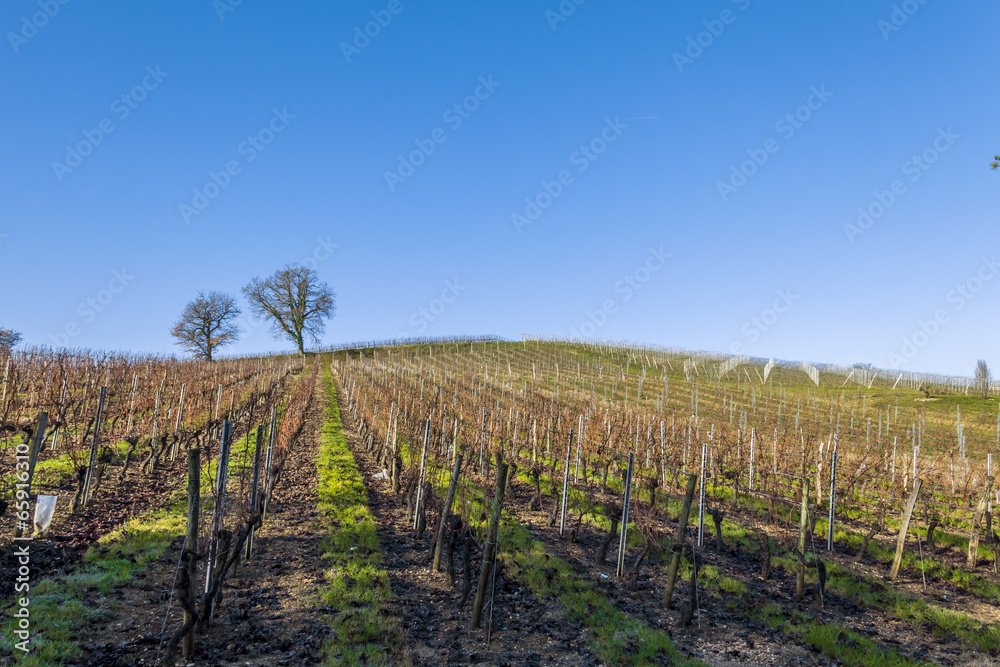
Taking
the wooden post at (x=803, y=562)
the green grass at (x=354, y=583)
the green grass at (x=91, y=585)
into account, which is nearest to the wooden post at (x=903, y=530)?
the wooden post at (x=803, y=562)

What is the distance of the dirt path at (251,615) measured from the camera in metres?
5.43

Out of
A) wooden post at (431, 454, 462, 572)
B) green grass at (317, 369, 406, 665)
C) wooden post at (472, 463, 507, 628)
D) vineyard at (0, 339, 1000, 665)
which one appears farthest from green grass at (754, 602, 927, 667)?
green grass at (317, 369, 406, 665)

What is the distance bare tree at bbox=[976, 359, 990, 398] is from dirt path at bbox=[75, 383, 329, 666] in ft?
A: 166

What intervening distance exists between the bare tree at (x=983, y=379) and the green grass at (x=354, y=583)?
48722 mm

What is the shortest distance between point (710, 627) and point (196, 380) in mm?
27189

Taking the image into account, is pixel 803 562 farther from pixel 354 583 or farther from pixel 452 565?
pixel 354 583

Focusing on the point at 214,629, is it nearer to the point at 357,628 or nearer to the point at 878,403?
the point at 357,628

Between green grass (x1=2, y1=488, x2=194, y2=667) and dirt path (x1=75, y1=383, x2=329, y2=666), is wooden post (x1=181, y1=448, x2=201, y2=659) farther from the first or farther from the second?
green grass (x1=2, y1=488, x2=194, y2=667)

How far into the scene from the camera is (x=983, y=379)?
42156 mm

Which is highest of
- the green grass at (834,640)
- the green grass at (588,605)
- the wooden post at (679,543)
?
the wooden post at (679,543)

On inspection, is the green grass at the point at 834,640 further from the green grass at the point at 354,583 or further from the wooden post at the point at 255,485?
the wooden post at the point at 255,485

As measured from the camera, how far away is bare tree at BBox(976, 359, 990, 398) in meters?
40.1

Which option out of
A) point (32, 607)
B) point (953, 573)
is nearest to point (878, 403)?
point (953, 573)

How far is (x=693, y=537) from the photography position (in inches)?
444
